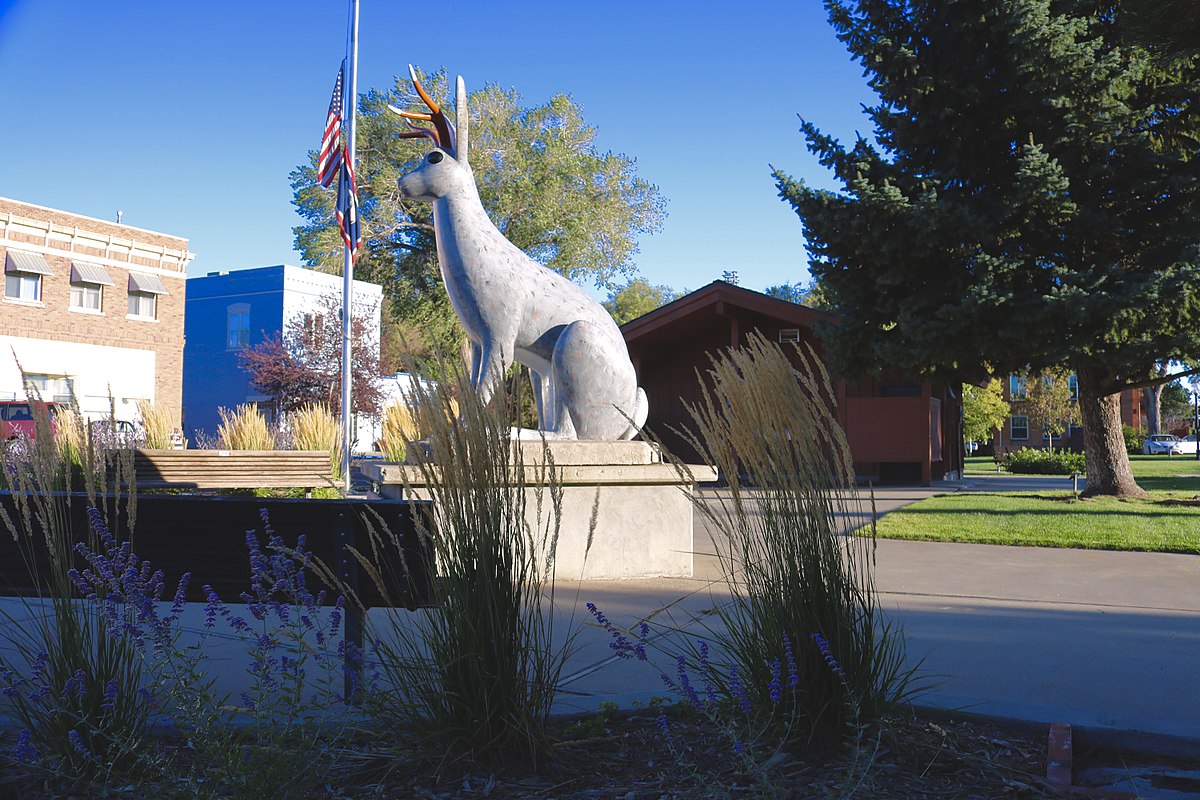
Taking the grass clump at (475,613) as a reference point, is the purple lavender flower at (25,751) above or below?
below

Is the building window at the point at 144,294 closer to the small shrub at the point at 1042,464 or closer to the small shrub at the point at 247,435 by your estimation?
the small shrub at the point at 247,435

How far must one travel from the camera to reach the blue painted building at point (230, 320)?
3506 cm

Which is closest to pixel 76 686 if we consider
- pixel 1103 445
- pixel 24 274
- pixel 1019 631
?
pixel 1019 631

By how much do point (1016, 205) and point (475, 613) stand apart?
12.8m

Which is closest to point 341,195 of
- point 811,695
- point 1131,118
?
point 1131,118

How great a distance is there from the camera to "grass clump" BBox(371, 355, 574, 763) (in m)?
2.61

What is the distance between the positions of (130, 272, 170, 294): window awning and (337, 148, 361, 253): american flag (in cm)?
2102

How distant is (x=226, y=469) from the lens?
10.6 metres

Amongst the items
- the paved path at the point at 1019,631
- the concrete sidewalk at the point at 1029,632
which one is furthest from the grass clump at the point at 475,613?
the concrete sidewalk at the point at 1029,632

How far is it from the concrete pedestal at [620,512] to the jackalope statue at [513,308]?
0.27 metres

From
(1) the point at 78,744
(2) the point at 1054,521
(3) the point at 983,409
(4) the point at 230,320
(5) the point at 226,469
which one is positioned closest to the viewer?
(1) the point at 78,744

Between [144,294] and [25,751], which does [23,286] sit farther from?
[25,751]

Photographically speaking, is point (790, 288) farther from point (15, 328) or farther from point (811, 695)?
point (811, 695)

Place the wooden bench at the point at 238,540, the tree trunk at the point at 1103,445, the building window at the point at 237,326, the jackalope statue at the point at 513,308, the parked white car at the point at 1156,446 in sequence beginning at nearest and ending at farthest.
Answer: the wooden bench at the point at 238,540 < the jackalope statue at the point at 513,308 < the tree trunk at the point at 1103,445 < the building window at the point at 237,326 < the parked white car at the point at 1156,446
